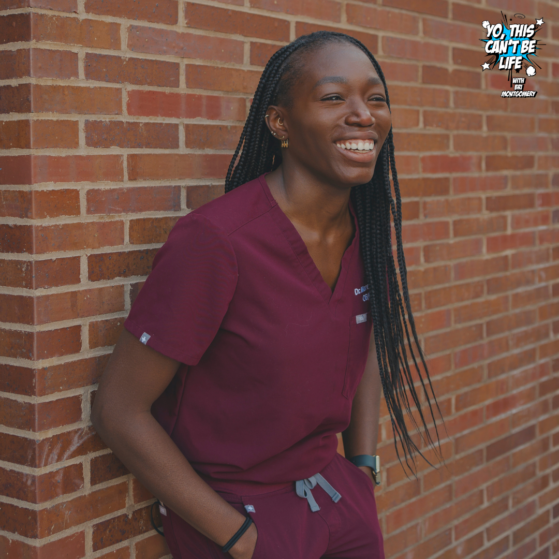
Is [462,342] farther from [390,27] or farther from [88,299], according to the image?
[88,299]

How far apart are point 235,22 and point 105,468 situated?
1.44m

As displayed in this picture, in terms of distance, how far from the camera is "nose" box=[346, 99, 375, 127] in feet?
6.73

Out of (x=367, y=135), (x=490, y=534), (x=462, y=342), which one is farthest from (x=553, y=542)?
(x=367, y=135)

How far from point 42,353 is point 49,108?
0.64 m

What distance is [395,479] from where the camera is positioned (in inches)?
128

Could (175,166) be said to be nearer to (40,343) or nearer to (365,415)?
(40,343)

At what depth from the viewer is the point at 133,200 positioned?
87.7 inches

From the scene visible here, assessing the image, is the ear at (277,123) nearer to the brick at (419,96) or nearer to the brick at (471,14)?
the brick at (419,96)

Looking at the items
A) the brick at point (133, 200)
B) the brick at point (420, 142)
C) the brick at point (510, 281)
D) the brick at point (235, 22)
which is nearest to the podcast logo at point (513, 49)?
the brick at point (420, 142)

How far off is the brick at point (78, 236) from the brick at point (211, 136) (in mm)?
377

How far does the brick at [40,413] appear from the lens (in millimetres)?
2037

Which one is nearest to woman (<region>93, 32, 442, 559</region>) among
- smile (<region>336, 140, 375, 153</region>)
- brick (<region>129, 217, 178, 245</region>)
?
smile (<region>336, 140, 375, 153</region>)

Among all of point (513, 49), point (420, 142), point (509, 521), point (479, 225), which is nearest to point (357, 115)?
point (420, 142)

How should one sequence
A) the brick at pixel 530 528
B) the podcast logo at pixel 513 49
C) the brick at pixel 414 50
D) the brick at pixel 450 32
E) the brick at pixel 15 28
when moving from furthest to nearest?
the brick at pixel 530 528 → the podcast logo at pixel 513 49 → the brick at pixel 450 32 → the brick at pixel 414 50 → the brick at pixel 15 28
